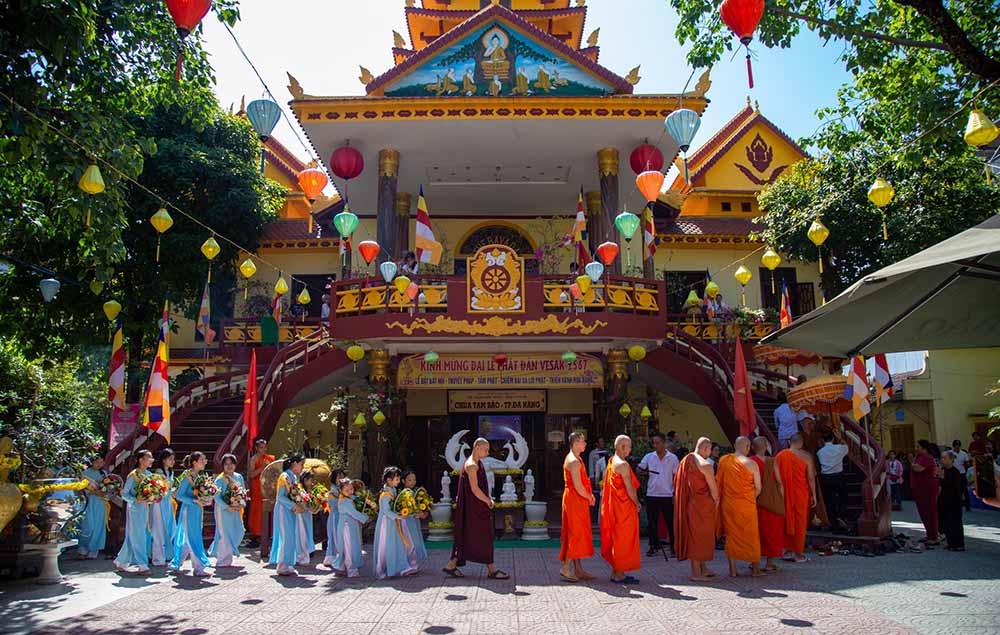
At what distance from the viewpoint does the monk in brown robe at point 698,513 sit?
7.98 m

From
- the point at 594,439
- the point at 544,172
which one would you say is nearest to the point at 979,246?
the point at 594,439

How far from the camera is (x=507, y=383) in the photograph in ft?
50.2

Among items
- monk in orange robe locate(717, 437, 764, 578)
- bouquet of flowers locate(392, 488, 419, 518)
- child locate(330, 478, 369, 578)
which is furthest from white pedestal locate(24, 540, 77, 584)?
monk in orange robe locate(717, 437, 764, 578)

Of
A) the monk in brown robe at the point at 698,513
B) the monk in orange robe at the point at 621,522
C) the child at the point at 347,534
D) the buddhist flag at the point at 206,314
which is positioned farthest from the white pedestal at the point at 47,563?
the buddhist flag at the point at 206,314

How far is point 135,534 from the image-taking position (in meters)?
9.18

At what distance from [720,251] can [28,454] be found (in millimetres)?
18855

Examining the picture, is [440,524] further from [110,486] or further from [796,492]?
[796,492]

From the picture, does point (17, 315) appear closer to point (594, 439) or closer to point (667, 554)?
point (594, 439)

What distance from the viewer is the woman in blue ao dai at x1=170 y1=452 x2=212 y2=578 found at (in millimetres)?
9094

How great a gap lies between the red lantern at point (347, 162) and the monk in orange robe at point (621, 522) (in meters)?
10.6

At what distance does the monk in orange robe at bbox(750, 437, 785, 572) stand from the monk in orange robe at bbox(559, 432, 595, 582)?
2.12 m

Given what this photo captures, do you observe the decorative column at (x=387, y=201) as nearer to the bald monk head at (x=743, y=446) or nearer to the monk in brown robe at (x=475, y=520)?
the monk in brown robe at (x=475, y=520)

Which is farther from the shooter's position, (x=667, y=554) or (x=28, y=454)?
(x=28, y=454)

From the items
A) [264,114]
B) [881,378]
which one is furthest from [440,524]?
[881,378]
